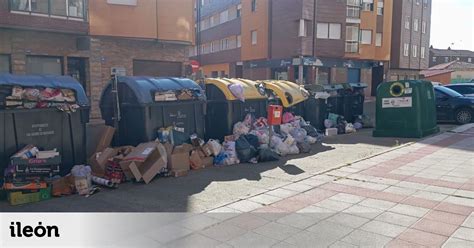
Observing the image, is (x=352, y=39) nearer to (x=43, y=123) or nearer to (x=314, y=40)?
(x=314, y=40)

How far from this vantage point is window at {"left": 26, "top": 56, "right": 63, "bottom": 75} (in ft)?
44.4

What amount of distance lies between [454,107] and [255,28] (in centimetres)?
2187

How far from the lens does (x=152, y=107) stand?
7.42 metres

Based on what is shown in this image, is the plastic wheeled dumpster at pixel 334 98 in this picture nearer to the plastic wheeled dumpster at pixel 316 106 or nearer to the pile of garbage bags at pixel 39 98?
the plastic wheeled dumpster at pixel 316 106

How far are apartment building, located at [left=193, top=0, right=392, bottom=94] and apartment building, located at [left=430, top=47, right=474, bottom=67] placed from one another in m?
54.6

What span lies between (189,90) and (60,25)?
802 centimetres

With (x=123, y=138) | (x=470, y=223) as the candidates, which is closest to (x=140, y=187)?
(x=123, y=138)

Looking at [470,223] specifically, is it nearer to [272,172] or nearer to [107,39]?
[272,172]

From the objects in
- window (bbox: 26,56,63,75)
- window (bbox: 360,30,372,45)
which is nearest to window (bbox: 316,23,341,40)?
window (bbox: 360,30,372,45)

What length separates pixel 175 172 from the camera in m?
6.73

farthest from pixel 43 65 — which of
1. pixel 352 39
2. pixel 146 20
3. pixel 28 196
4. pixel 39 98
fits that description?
pixel 352 39

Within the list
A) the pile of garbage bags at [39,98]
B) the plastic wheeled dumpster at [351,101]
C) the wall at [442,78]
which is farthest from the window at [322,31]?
the wall at [442,78]

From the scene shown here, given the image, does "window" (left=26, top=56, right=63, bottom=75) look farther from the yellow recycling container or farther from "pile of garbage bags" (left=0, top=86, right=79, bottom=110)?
"pile of garbage bags" (left=0, top=86, right=79, bottom=110)

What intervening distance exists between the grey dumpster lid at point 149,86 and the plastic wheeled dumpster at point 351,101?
275 inches
